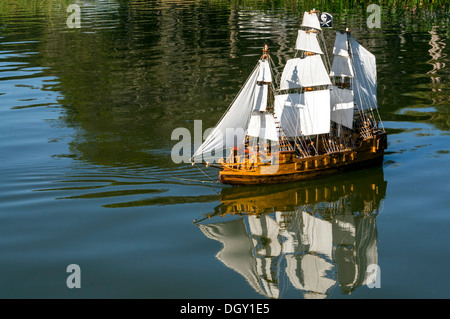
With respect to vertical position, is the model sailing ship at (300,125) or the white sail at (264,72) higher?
the white sail at (264,72)

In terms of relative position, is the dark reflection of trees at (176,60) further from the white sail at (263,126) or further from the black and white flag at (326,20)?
the black and white flag at (326,20)

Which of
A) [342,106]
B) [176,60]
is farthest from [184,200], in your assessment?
[176,60]

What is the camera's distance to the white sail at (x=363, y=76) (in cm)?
3134

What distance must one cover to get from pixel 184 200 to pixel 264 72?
649 centimetres

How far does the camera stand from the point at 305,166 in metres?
28.0

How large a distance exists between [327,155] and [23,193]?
1341 cm

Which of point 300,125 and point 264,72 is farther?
point 300,125

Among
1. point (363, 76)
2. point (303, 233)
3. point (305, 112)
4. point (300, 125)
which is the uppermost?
point (363, 76)

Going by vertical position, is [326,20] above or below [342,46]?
above

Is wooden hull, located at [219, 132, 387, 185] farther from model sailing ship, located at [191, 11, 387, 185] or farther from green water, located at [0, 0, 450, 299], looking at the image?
green water, located at [0, 0, 450, 299]

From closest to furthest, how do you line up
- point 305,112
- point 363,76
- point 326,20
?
point 305,112
point 326,20
point 363,76

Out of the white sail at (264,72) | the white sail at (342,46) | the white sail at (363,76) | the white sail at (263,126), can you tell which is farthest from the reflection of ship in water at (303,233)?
the white sail at (342,46)

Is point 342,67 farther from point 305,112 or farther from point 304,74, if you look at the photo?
point 305,112

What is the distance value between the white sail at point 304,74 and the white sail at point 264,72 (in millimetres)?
1952
